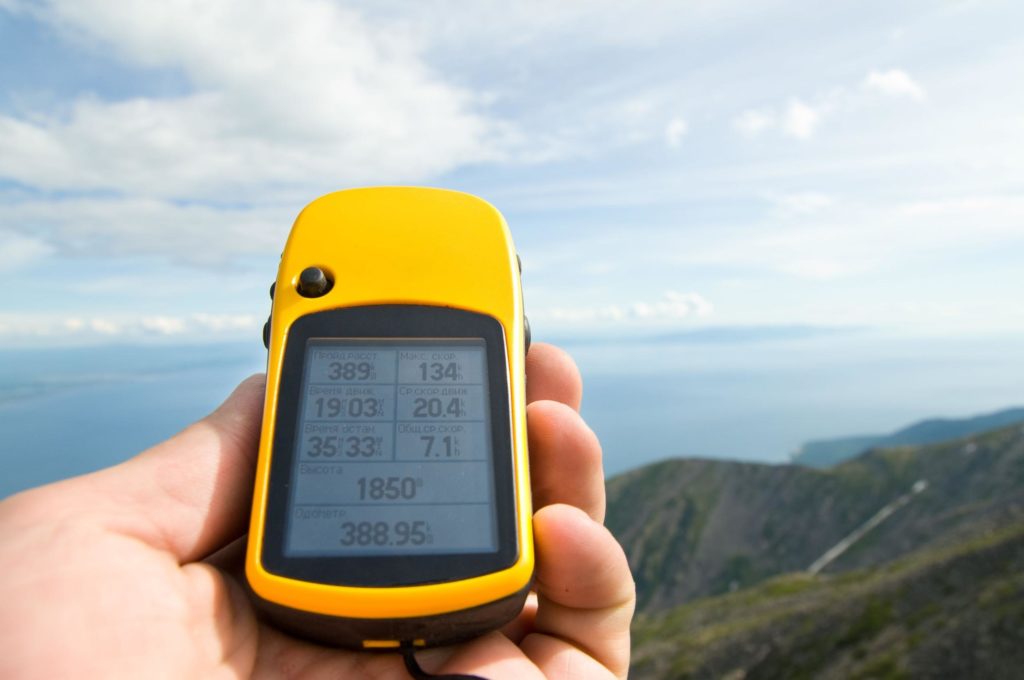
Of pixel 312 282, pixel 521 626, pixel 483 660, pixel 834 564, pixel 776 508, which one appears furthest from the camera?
pixel 776 508

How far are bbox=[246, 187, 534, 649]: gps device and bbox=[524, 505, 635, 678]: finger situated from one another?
0.15m

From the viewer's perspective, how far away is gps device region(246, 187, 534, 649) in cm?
356

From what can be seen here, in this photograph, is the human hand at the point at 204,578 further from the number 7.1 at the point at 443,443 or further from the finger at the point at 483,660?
the number 7.1 at the point at 443,443

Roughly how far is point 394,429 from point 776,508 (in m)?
155

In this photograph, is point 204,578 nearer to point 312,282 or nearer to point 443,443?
point 443,443

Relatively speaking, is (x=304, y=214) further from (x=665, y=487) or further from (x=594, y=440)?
(x=665, y=487)

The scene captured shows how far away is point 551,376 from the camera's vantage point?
16.0 ft

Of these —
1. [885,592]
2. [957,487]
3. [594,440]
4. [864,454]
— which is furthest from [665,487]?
[594,440]

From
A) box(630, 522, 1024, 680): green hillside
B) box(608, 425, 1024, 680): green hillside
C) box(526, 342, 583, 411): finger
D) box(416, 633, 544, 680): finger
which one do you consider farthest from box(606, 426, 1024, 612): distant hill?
box(416, 633, 544, 680): finger

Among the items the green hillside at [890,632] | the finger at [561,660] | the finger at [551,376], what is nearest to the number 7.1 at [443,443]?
the finger at [551,376]

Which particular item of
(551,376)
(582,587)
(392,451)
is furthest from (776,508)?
(392,451)

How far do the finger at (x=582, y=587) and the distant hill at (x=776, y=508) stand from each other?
106099 mm

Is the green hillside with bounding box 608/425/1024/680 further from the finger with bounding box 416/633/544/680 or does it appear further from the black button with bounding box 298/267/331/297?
the black button with bounding box 298/267/331/297

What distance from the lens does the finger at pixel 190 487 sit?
3449 millimetres
